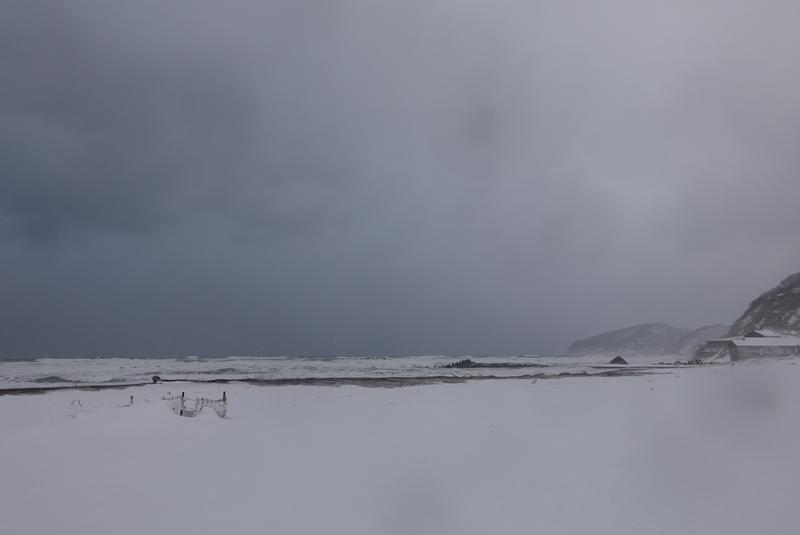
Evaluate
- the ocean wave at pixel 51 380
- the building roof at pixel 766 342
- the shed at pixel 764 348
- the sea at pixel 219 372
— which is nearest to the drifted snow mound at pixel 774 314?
the building roof at pixel 766 342

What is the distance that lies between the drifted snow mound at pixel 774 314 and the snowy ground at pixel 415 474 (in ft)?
369

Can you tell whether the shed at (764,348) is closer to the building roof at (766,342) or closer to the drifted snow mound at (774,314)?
the building roof at (766,342)

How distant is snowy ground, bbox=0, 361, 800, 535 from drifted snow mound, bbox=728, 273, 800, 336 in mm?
112391

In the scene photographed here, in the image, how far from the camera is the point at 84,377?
50.8 metres

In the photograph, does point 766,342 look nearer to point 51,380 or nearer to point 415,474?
point 415,474

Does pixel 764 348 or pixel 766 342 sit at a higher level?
pixel 766 342

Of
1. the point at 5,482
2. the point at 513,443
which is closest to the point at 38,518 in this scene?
the point at 5,482

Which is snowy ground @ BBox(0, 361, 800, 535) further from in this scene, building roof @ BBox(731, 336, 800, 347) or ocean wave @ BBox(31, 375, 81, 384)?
building roof @ BBox(731, 336, 800, 347)

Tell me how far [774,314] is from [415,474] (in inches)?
5243

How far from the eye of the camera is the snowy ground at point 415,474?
281 inches

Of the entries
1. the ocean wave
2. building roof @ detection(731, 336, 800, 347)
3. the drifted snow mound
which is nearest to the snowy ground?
the ocean wave

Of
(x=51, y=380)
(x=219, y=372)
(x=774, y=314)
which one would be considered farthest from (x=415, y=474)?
(x=774, y=314)

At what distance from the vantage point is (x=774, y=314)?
108750 millimetres

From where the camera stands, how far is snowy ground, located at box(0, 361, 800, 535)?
281 inches
